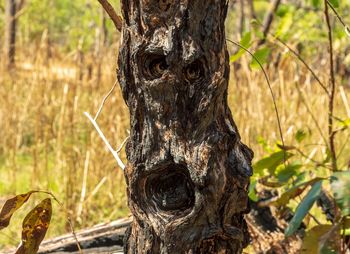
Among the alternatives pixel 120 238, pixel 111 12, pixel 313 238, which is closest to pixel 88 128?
pixel 120 238

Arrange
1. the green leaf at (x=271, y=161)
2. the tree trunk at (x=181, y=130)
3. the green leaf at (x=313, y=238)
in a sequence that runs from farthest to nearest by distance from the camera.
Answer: the green leaf at (x=271, y=161) < the green leaf at (x=313, y=238) < the tree trunk at (x=181, y=130)

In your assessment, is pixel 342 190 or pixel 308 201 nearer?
pixel 342 190

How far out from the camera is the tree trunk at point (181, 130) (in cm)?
108

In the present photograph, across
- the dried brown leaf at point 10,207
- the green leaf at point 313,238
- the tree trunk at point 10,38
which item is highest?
the tree trunk at point 10,38

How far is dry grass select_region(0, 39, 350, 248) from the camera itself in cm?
360

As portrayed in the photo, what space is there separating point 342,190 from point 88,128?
3.11 meters

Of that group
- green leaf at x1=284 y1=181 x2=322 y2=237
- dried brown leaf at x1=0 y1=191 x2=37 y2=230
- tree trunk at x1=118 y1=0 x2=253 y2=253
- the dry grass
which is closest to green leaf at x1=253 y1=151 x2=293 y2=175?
green leaf at x1=284 y1=181 x2=322 y2=237

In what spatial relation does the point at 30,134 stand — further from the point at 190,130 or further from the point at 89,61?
the point at 190,130

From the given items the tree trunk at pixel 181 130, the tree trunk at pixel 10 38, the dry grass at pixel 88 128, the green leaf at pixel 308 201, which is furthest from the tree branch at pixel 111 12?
the tree trunk at pixel 10 38

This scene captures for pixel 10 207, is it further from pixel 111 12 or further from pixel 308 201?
pixel 308 201

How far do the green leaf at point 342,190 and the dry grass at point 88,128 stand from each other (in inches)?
75.3

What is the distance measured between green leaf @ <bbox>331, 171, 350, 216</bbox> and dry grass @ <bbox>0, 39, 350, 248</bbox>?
1.91 m

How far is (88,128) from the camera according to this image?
162 inches

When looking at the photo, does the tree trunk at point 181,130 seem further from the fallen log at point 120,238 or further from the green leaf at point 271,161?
the fallen log at point 120,238
